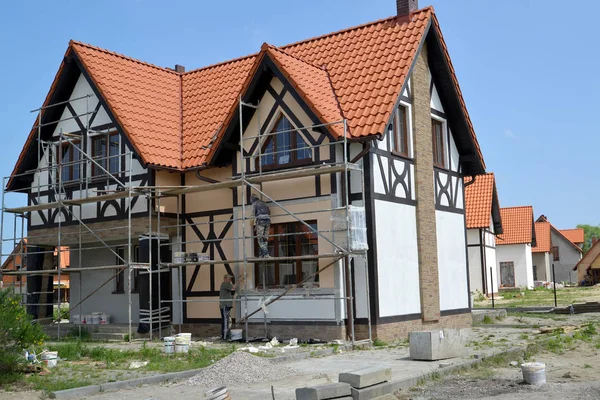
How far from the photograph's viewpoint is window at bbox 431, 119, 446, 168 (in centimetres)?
2181

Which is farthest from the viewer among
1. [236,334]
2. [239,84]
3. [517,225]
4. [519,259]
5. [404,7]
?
[517,225]

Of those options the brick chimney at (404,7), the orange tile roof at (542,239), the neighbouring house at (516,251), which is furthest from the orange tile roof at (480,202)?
the orange tile roof at (542,239)

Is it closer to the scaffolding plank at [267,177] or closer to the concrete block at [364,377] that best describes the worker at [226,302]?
the scaffolding plank at [267,177]

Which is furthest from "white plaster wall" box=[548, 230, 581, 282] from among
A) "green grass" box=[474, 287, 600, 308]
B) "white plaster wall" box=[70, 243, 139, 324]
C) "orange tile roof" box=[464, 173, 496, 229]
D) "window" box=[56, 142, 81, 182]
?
"window" box=[56, 142, 81, 182]

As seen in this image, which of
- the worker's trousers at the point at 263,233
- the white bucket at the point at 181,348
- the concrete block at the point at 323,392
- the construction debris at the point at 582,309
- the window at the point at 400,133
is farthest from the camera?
the construction debris at the point at 582,309

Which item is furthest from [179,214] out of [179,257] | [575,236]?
[575,236]

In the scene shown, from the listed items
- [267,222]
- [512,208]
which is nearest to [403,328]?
[267,222]

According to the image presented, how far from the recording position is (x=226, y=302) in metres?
19.2

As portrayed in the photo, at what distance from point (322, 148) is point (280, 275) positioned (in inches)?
134

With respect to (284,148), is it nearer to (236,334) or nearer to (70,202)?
(236,334)

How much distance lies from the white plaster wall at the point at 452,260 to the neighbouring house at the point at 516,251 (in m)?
25.7

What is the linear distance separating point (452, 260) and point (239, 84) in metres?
8.27

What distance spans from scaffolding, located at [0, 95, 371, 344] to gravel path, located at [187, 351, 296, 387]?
4.90m

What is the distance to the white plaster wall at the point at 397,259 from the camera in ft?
59.2
